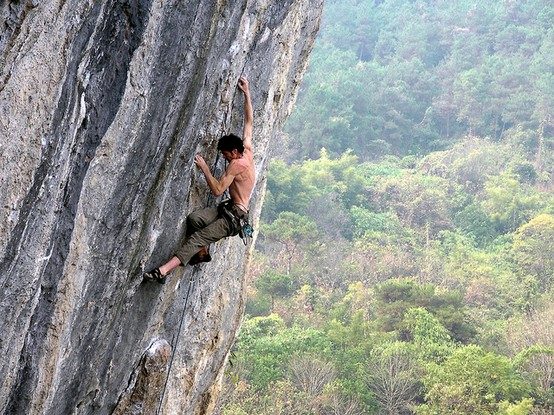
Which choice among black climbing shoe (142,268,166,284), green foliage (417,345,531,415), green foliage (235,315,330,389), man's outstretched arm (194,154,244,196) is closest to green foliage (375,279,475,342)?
green foliage (235,315,330,389)

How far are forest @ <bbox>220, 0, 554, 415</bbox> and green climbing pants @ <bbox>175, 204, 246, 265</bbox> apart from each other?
854cm

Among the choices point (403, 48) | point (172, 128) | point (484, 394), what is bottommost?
point (484, 394)

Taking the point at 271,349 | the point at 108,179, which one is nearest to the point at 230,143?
the point at 108,179

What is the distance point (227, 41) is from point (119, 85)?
1.55 meters

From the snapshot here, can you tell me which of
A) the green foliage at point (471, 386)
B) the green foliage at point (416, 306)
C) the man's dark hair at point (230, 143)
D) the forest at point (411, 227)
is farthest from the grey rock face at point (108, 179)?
the green foliage at point (416, 306)

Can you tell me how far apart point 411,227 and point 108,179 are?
1411 inches

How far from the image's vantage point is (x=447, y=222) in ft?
128

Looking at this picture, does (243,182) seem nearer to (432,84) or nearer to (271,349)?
(271,349)

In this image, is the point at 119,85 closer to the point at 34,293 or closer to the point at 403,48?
the point at 34,293

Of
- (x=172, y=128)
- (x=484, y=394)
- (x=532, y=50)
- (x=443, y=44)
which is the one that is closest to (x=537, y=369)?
(x=484, y=394)

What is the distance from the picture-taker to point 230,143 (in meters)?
5.12

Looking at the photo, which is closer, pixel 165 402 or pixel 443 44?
pixel 165 402

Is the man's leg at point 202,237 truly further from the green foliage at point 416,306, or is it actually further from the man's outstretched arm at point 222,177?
the green foliage at point 416,306

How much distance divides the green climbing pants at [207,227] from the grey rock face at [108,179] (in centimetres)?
11
